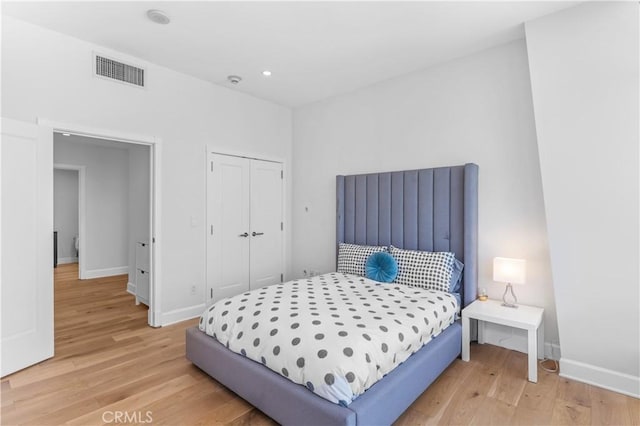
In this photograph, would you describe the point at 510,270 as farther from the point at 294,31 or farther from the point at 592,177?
the point at 294,31

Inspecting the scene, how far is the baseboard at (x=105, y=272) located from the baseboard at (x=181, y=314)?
11.3ft

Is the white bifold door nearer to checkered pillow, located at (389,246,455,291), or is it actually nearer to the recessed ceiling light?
the recessed ceiling light

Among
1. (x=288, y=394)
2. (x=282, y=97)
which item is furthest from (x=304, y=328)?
(x=282, y=97)

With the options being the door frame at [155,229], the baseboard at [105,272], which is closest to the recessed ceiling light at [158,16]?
the door frame at [155,229]

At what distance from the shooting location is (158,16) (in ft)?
8.59

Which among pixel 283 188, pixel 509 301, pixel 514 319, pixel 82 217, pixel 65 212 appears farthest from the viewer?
pixel 65 212

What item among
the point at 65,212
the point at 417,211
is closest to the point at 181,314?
the point at 417,211

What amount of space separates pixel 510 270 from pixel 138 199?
4997 millimetres

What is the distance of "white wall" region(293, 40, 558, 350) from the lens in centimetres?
291

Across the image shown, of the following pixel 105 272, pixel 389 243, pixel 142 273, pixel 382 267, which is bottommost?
pixel 105 272

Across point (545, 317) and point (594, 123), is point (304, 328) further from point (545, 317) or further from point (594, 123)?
point (594, 123)

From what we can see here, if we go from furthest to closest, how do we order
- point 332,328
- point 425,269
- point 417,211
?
1. point 417,211
2. point 425,269
3. point 332,328

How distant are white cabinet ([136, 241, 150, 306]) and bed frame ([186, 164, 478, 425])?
203 centimetres

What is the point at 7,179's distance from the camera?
257cm
